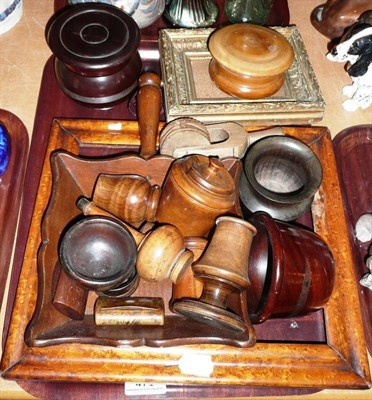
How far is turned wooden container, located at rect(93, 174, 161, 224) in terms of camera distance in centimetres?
73

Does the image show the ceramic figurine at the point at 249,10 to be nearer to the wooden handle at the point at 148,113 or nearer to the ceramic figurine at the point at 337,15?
the ceramic figurine at the point at 337,15

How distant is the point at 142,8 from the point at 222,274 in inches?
28.4

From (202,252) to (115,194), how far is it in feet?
0.52

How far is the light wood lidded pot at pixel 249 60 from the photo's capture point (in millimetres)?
935

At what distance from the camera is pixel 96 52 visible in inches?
36.3

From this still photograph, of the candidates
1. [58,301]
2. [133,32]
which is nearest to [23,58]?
[133,32]

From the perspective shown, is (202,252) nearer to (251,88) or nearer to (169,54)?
(251,88)

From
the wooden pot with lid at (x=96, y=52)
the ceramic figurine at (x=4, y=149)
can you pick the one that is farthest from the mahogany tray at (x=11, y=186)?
the wooden pot with lid at (x=96, y=52)

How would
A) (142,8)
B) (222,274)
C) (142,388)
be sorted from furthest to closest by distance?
(142,8) → (142,388) → (222,274)

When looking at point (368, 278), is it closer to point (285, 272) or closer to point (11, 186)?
point (285, 272)

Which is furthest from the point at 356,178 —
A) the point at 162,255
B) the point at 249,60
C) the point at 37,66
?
the point at 37,66

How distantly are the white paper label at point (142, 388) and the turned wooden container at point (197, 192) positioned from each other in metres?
0.27

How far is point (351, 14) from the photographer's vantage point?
1201mm

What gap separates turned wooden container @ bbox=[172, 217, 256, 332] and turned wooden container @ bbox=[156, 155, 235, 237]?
0.03 m
